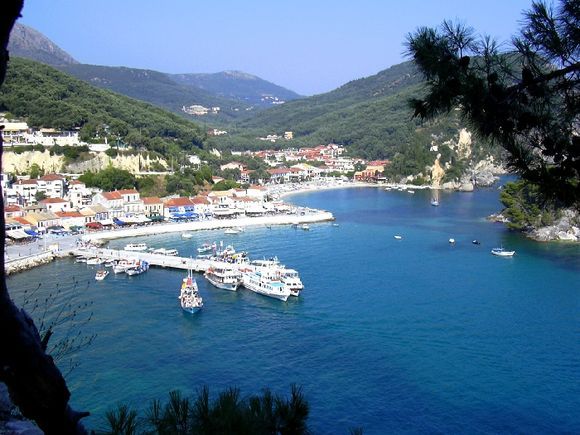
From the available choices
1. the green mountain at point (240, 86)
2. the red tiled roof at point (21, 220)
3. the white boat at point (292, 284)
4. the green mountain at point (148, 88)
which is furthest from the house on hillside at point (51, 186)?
the green mountain at point (240, 86)

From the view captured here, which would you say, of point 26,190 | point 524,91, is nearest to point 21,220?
point 26,190

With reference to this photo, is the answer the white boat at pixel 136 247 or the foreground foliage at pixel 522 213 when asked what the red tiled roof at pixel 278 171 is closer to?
the foreground foliage at pixel 522 213

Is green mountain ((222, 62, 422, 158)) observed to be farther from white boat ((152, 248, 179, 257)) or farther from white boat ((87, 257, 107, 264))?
white boat ((87, 257, 107, 264))

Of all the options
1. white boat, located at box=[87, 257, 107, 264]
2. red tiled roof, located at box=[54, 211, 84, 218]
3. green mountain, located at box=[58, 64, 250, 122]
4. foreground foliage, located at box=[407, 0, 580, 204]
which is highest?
green mountain, located at box=[58, 64, 250, 122]

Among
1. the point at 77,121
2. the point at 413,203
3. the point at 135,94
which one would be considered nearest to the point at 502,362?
the point at 413,203

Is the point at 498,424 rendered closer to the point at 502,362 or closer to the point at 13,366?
the point at 502,362

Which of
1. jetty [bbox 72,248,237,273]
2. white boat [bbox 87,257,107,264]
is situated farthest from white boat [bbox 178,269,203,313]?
white boat [bbox 87,257,107,264]

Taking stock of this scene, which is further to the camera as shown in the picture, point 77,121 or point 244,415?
point 77,121

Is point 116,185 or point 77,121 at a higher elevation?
point 77,121
